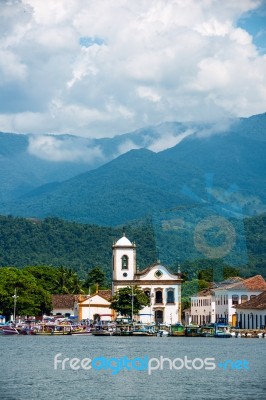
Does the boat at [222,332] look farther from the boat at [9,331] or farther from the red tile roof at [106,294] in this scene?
the red tile roof at [106,294]

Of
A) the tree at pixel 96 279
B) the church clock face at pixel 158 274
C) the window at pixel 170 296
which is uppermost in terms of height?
the tree at pixel 96 279

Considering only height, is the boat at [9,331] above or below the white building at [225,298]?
below

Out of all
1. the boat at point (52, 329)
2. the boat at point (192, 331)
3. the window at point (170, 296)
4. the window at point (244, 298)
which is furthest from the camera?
the window at point (170, 296)

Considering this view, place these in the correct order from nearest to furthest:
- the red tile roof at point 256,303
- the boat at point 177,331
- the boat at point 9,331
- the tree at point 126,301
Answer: the boat at point 177,331 → the boat at point 9,331 → the red tile roof at point 256,303 → the tree at point 126,301

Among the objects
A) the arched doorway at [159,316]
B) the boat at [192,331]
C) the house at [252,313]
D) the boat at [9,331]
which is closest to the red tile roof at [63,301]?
the arched doorway at [159,316]

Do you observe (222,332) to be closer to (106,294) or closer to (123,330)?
(123,330)

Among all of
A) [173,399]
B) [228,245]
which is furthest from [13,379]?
[228,245]

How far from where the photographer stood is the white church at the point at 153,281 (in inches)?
5645

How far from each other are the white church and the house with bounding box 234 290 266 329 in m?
15.8

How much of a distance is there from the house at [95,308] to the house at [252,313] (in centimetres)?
2136

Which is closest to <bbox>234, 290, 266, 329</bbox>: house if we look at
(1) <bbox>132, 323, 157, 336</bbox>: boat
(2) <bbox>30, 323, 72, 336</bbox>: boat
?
(1) <bbox>132, 323, 157, 336</bbox>: boat

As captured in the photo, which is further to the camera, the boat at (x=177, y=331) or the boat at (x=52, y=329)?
the boat at (x=52, y=329)

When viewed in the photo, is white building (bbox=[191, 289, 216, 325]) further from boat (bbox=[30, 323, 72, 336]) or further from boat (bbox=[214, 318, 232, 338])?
boat (bbox=[30, 323, 72, 336])

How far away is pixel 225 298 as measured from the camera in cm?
13650
